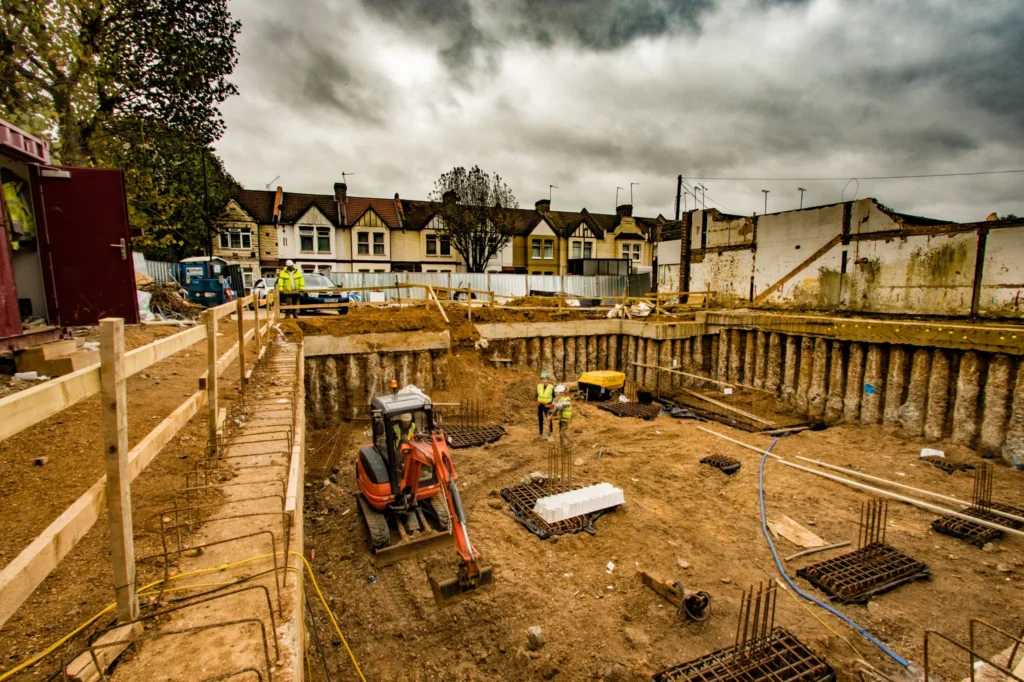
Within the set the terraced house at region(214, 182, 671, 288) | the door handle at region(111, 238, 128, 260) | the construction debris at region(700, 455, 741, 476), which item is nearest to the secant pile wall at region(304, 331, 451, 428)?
the door handle at region(111, 238, 128, 260)

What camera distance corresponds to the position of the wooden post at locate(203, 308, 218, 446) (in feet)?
15.1

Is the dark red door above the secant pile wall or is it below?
above

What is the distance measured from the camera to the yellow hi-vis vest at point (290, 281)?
16.3 meters

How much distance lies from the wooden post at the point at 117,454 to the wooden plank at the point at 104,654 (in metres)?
0.07

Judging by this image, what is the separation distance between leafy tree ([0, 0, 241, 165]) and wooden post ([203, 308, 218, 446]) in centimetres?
799

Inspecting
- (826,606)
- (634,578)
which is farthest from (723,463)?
(634,578)

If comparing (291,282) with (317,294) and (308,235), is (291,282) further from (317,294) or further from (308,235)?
(308,235)

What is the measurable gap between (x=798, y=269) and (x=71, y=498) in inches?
750

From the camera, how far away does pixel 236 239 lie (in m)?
32.3

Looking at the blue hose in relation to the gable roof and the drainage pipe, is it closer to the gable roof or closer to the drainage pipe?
the drainage pipe

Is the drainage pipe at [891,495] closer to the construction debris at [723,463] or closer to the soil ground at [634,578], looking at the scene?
the soil ground at [634,578]

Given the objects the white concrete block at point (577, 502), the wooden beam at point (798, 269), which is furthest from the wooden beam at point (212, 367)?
the wooden beam at point (798, 269)

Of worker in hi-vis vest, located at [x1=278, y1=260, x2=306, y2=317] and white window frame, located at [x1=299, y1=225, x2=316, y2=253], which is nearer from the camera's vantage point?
worker in hi-vis vest, located at [x1=278, y1=260, x2=306, y2=317]

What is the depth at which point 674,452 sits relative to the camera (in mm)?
10312
